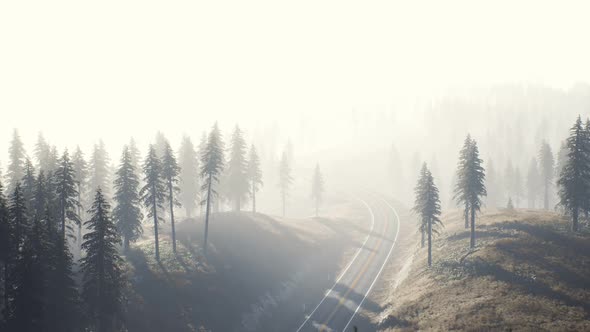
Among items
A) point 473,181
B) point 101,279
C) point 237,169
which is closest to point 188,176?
point 237,169

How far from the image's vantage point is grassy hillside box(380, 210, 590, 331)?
28.5 m

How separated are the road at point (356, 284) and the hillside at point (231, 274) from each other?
6.89 feet

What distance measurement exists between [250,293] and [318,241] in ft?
69.2

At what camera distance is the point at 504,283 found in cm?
3369

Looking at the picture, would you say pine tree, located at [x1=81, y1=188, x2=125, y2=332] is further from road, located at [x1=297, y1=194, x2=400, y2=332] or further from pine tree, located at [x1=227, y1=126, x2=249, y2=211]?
pine tree, located at [x1=227, y1=126, x2=249, y2=211]

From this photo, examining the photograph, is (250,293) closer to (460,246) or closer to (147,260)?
(147,260)

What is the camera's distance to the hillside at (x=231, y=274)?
3516cm

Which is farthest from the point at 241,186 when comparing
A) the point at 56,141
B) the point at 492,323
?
the point at 56,141

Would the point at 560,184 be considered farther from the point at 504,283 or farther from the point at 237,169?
the point at 237,169

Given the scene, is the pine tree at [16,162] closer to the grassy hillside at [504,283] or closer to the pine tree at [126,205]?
the pine tree at [126,205]

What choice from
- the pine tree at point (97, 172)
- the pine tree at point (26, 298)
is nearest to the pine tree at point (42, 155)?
the pine tree at point (97, 172)

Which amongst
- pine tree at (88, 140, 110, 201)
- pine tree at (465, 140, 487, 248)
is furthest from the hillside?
pine tree at (465, 140, 487, 248)

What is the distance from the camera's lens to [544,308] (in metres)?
28.9

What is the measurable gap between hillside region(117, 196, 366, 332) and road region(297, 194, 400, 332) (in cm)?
210
